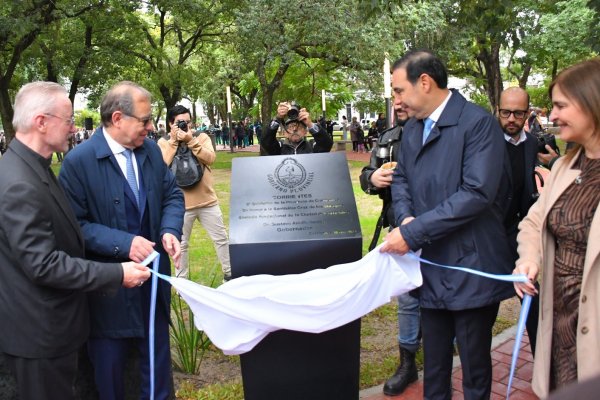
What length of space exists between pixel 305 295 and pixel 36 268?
1.23 m

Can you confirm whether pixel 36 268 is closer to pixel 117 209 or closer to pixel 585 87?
pixel 117 209

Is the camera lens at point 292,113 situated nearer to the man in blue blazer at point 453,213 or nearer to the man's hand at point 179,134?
the man's hand at point 179,134

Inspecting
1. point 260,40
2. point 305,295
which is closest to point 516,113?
point 305,295

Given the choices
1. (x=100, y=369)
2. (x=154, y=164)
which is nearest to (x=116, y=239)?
(x=154, y=164)

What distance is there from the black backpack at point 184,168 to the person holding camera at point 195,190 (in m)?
0.04

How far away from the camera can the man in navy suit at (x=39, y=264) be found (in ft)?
6.89

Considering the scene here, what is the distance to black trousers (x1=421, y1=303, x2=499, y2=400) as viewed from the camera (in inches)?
103

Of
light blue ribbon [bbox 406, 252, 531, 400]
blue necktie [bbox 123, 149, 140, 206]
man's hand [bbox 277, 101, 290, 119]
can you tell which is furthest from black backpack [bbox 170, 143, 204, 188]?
light blue ribbon [bbox 406, 252, 531, 400]

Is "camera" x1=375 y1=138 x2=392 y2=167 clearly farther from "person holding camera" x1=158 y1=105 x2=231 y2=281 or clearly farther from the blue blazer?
"person holding camera" x1=158 y1=105 x2=231 y2=281

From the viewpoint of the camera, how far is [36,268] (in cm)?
209

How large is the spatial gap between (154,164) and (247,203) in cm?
55

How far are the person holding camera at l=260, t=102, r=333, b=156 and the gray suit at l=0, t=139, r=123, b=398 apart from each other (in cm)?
222

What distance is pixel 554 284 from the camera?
2.22 meters

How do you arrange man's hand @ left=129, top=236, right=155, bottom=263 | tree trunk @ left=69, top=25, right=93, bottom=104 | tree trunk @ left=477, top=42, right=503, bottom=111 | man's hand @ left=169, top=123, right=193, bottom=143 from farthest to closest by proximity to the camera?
tree trunk @ left=477, top=42, right=503, bottom=111 < tree trunk @ left=69, top=25, right=93, bottom=104 < man's hand @ left=169, top=123, right=193, bottom=143 < man's hand @ left=129, top=236, right=155, bottom=263
